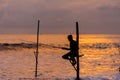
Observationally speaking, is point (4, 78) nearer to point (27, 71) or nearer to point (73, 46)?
point (27, 71)

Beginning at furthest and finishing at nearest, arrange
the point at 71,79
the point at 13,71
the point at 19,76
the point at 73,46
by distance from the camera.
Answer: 1. the point at 13,71
2. the point at 19,76
3. the point at 71,79
4. the point at 73,46

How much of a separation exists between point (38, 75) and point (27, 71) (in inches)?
105

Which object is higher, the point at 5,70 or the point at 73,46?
the point at 73,46

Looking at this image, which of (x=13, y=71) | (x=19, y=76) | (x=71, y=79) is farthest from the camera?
(x=13, y=71)

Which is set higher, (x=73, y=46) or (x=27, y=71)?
(x=73, y=46)

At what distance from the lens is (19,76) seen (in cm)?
2602

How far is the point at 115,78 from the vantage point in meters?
24.4

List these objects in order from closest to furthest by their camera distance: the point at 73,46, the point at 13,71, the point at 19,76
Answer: the point at 73,46
the point at 19,76
the point at 13,71

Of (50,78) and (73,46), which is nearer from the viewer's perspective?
(73,46)

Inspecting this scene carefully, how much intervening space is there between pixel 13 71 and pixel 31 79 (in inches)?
197

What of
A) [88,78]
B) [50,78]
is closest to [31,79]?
[50,78]

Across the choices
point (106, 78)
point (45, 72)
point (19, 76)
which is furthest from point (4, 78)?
point (106, 78)

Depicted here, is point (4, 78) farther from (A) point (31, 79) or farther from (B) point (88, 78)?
(B) point (88, 78)

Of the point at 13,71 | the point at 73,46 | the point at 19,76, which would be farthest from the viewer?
the point at 13,71
